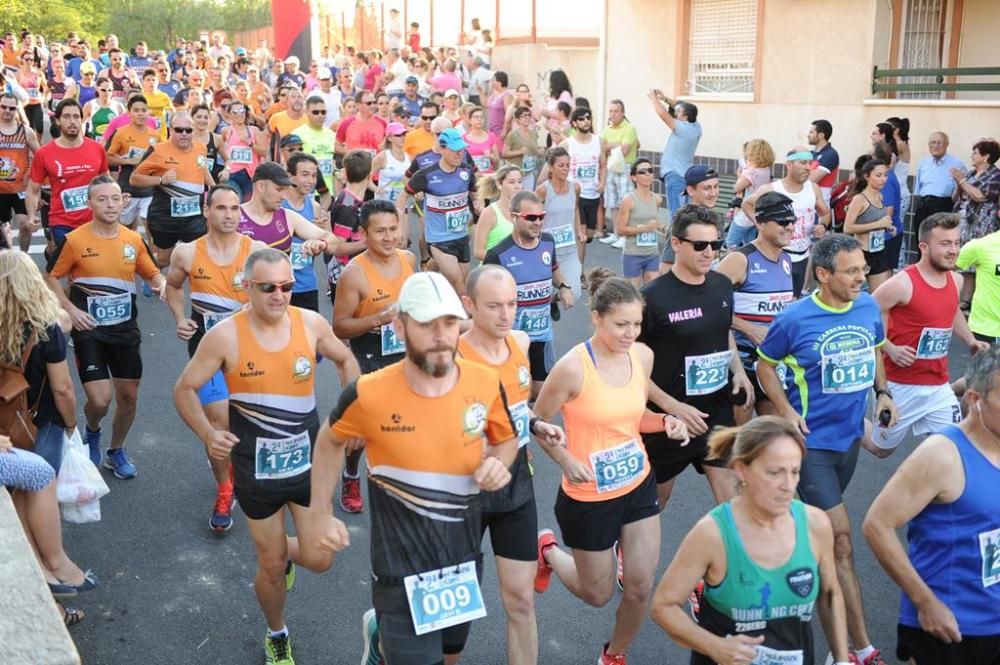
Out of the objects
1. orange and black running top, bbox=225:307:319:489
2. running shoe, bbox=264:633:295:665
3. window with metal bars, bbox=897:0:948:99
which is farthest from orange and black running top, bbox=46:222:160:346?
window with metal bars, bbox=897:0:948:99

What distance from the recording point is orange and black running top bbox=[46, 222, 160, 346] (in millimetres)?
6949

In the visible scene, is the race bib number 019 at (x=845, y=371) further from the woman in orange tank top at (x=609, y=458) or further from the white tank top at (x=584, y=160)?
the white tank top at (x=584, y=160)

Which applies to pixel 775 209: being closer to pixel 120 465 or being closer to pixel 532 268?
pixel 532 268

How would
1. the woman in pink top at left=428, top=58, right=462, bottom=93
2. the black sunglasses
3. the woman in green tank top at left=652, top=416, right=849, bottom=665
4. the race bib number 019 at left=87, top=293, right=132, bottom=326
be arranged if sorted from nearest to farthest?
the woman in green tank top at left=652, top=416, right=849, bottom=665
the black sunglasses
the race bib number 019 at left=87, top=293, right=132, bottom=326
the woman in pink top at left=428, top=58, right=462, bottom=93

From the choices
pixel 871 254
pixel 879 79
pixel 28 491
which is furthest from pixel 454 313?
pixel 879 79

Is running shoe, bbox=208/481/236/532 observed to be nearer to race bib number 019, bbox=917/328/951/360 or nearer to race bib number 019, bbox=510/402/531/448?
race bib number 019, bbox=510/402/531/448

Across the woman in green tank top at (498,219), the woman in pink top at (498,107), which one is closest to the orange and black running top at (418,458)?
the woman in green tank top at (498,219)

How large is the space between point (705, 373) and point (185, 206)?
679cm

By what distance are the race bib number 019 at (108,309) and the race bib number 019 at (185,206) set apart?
3.76 metres

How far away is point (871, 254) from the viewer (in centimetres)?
1039

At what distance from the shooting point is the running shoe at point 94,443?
726 centimetres

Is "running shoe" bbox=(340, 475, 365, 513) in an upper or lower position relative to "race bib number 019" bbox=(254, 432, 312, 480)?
lower

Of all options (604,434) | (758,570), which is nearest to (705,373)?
(604,434)

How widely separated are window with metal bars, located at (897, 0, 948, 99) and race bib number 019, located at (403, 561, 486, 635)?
12.7 metres
